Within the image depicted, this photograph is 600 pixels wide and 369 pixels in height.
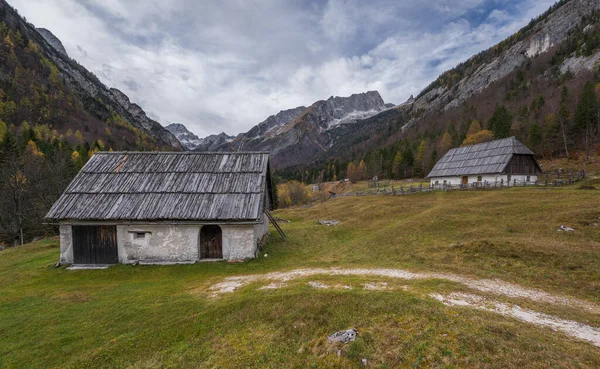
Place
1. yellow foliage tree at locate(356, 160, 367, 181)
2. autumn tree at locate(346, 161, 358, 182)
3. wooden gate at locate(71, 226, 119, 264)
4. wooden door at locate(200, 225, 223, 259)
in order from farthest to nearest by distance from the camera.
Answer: autumn tree at locate(346, 161, 358, 182), yellow foliage tree at locate(356, 160, 367, 181), wooden door at locate(200, 225, 223, 259), wooden gate at locate(71, 226, 119, 264)

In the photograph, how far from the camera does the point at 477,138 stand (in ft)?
254

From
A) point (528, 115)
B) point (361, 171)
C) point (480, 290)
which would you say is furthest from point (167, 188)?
point (528, 115)

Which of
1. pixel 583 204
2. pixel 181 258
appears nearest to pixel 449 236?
pixel 583 204

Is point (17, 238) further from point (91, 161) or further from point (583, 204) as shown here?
point (583, 204)

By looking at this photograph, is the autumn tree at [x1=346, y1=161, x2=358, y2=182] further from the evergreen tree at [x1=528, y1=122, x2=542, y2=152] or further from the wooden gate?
the wooden gate

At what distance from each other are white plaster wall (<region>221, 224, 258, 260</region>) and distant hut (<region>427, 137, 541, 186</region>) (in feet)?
137

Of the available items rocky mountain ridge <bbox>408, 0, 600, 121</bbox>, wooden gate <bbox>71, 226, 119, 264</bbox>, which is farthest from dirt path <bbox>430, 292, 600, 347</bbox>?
rocky mountain ridge <bbox>408, 0, 600, 121</bbox>

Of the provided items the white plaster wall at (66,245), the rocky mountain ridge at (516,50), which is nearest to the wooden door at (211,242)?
the white plaster wall at (66,245)

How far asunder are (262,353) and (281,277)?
6981 mm

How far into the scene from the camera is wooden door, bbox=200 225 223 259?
18297 millimetres

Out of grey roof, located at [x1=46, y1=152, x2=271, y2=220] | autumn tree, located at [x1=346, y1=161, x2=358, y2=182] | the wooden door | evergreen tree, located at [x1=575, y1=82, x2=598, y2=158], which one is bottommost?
the wooden door

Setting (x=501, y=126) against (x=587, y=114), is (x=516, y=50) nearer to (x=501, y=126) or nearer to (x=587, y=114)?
(x=501, y=126)

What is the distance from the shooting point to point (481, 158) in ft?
159

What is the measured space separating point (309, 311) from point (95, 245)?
1664cm
